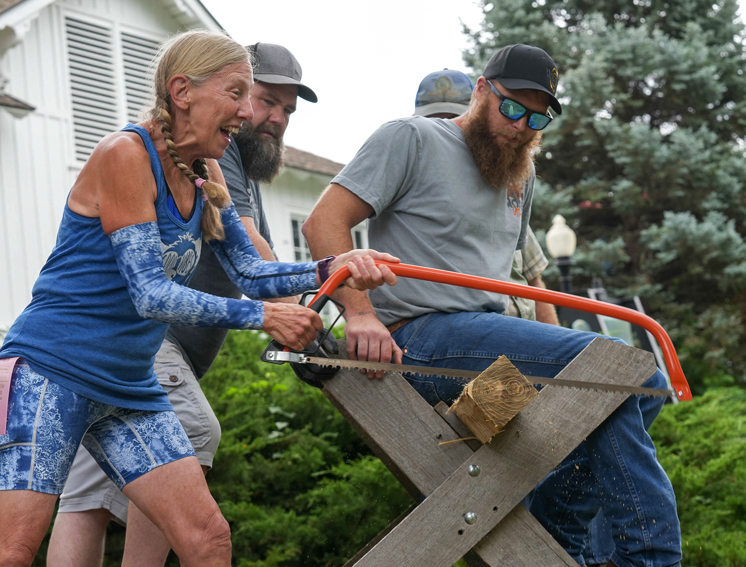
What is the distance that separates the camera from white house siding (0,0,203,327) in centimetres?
995

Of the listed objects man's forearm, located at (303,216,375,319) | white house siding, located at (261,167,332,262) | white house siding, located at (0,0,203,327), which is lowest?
white house siding, located at (261,167,332,262)

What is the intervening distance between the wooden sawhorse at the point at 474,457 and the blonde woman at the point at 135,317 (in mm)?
377

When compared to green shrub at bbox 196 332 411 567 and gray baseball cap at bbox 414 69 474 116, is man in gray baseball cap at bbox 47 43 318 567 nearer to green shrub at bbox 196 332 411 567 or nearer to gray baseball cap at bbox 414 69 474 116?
gray baseball cap at bbox 414 69 474 116

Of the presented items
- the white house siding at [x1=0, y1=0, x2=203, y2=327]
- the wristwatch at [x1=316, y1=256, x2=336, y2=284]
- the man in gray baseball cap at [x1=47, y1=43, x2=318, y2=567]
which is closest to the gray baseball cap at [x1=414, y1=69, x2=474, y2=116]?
the man in gray baseball cap at [x1=47, y1=43, x2=318, y2=567]

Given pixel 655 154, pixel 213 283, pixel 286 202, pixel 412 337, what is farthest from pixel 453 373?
pixel 655 154

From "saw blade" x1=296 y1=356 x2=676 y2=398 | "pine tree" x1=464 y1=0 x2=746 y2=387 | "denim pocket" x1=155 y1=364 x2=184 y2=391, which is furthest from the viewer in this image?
"pine tree" x1=464 y1=0 x2=746 y2=387

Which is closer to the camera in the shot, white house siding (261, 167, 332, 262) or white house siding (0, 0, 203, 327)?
white house siding (0, 0, 203, 327)

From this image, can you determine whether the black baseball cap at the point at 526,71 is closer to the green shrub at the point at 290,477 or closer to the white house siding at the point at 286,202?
the green shrub at the point at 290,477

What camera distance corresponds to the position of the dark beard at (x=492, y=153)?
10.7 ft

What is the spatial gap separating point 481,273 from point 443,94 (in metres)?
2.02

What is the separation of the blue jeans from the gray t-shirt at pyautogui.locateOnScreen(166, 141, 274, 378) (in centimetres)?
82

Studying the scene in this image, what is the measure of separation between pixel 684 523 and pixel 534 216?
10882 mm

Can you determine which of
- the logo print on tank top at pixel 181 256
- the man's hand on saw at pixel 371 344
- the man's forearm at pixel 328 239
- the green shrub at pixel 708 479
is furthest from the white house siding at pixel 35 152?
the man's hand on saw at pixel 371 344

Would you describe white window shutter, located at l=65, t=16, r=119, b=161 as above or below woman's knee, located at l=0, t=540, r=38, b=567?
below
